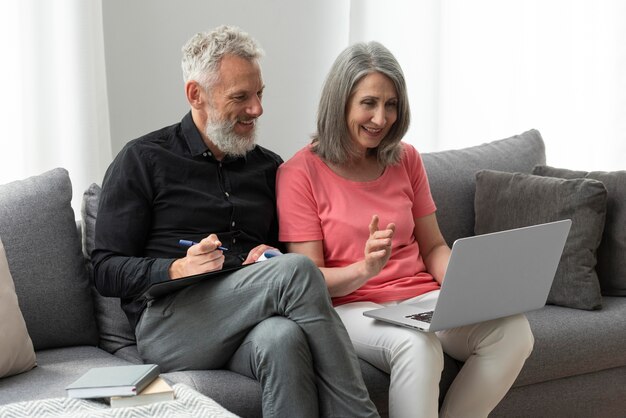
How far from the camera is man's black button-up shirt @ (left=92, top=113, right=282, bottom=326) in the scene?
2406 millimetres

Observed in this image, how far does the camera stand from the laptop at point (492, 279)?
2.23 m

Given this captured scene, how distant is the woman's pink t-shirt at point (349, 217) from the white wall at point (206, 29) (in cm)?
113

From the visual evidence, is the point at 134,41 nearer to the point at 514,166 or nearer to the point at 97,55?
the point at 97,55

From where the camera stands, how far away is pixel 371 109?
105 inches

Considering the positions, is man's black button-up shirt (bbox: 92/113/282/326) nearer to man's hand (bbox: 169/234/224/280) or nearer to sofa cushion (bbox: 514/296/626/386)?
man's hand (bbox: 169/234/224/280)

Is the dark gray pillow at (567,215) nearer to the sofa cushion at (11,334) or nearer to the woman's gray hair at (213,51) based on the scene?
the woman's gray hair at (213,51)

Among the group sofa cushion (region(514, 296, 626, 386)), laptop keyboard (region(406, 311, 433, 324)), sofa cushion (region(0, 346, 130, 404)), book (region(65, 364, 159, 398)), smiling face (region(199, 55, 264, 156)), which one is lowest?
sofa cushion (region(514, 296, 626, 386))

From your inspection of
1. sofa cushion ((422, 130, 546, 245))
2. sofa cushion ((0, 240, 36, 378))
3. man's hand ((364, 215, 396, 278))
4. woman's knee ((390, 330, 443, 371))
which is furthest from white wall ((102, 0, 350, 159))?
woman's knee ((390, 330, 443, 371))

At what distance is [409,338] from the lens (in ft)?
7.69

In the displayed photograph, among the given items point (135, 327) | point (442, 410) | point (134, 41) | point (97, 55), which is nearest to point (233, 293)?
point (135, 327)

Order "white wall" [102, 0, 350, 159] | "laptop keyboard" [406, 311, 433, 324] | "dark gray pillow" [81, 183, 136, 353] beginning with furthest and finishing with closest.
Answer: "white wall" [102, 0, 350, 159]
"dark gray pillow" [81, 183, 136, 353]
"laptop keyboard" [406, 311, 433, 324]

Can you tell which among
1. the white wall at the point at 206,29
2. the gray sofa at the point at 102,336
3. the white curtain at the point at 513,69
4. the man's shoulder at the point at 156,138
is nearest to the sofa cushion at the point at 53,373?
the gray sofa at the point at 102,336

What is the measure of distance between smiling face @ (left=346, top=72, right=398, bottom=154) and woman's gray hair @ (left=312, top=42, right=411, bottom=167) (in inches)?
0.6

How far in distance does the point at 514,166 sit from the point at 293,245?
3.55 feet
